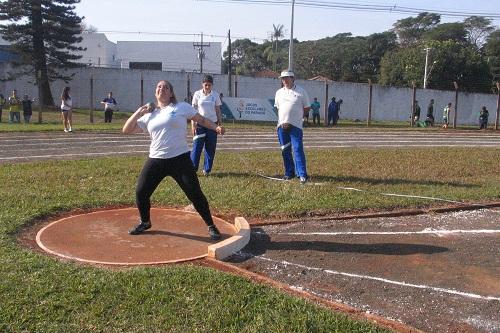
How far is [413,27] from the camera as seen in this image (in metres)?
85.9

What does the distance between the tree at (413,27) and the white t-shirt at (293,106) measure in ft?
264

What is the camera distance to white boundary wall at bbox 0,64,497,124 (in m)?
40.3

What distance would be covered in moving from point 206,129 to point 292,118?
1.50 metres

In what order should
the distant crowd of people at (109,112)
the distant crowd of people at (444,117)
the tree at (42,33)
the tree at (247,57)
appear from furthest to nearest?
1. the tree at (247,57)
2. the tree at (42,33)
3. the distant crowd of people at (444,117)
4. the distant crowd of people at (109,112)

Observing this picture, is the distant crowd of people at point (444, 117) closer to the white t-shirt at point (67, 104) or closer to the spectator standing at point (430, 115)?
the spectator standing at point (430, 115)

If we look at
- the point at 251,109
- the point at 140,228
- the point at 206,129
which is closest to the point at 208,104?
the point at 206,129

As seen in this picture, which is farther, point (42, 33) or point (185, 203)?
point (42, 33)

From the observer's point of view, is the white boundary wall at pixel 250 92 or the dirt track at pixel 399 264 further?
the white boundary wall at pixel 250 92

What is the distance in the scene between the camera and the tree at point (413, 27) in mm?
85250

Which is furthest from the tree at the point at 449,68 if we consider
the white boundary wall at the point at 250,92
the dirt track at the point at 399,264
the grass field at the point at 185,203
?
the dirt track at the point at 399,264

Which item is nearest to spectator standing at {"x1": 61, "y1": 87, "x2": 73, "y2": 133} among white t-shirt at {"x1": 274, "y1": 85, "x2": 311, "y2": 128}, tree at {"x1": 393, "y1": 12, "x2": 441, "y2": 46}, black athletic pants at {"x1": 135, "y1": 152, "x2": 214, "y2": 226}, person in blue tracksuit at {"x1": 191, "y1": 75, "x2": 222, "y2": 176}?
person in blue tracksuit at {"x1": 191, "y1": 75, "x2": 222, "y2": 176}

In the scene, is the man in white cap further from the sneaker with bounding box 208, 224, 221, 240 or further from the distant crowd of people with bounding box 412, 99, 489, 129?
the distant crowd of people with bounding box 412, 99, 489, 129

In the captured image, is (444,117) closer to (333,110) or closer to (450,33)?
(333,110)

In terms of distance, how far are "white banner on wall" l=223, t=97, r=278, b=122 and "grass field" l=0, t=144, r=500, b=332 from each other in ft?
46.6
